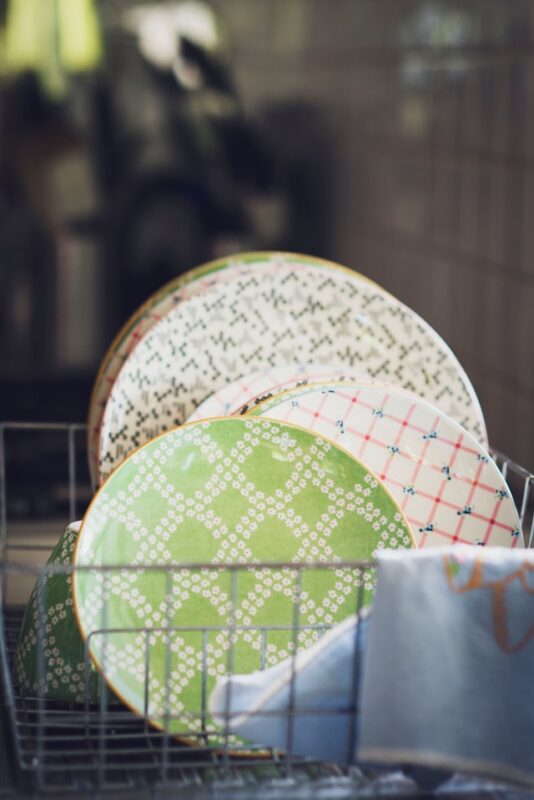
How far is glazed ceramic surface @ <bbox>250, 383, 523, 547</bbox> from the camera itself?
0.72m

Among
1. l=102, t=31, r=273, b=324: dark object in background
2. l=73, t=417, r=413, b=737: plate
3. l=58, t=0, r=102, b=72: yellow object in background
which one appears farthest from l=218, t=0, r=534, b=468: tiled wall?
l=73, t=417, r=413, b=737: plate

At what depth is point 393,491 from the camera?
0.73 m

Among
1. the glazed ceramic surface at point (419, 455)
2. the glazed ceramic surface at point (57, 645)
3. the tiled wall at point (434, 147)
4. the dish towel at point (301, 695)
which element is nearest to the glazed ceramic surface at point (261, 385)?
the glazed ceramic surface at point (419, 455)

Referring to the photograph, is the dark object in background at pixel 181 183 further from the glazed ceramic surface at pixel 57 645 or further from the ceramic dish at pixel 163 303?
the glazed ceramic surface at pixel 57 645

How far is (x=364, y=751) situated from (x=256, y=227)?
5.64 feet

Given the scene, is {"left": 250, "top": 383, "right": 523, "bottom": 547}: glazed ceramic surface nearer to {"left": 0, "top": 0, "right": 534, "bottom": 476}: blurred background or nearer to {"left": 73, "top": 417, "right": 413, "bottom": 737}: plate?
{"left": 73, "top": 417, "right": 413, "bottom": 737}: plate

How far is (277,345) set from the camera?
84cm

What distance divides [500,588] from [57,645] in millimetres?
243

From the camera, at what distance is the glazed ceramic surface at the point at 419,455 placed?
72 centimetres

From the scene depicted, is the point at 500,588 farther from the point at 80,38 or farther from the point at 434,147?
the point at 80,38

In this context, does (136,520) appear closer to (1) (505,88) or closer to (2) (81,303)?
(1) (505,88)

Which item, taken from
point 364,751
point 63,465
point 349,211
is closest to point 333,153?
point 349,211

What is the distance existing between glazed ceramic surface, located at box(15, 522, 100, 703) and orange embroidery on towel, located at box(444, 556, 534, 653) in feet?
0.64

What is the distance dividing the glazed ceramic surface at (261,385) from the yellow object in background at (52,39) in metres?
1.36
